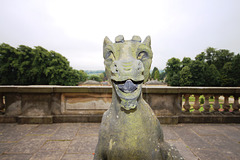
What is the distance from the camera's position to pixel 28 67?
25672 mm

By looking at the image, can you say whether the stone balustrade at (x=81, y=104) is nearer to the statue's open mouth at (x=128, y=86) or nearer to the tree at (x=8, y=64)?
the statue's open mouth at (x=128, y=86)

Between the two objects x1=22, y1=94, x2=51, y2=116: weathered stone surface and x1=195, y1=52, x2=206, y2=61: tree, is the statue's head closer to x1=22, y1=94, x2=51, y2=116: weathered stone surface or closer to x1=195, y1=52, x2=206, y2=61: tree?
x1=22, y1=94, x2=51, y2=116: weathered stone surface

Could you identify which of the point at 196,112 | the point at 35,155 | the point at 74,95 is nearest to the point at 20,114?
the point at 74,95

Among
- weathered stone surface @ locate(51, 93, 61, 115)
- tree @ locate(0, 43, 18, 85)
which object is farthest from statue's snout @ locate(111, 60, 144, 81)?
tree @ locate(0, 43, 18, 85)

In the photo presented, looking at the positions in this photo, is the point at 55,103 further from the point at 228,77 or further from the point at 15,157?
the point at 228,77

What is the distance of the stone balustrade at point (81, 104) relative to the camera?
4.43 metres

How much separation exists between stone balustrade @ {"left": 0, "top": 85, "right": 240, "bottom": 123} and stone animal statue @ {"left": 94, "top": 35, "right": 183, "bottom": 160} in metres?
2.95

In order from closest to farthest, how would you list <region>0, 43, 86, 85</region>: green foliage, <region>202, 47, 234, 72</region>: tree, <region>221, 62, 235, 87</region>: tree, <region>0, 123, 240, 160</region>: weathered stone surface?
1. <region>0, 123, 240, 160</region>: weathered stone surface
2. <region>0, 43, 86, 85</region>: green foliage
3. <region>221, 62, 235, 87</region>: tree
4. <region>202, 47, 234, 72</region>: tree

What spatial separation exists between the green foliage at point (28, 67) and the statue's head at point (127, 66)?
2684 cm

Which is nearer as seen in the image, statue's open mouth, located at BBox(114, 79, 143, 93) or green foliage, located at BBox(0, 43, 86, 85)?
statue's open mouth, located at BBox(114, 79, 143, 93)

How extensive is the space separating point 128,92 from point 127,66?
258mm

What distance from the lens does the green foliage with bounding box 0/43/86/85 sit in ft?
80.7

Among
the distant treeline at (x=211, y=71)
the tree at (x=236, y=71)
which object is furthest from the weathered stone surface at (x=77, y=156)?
the tree at (x=236, y=71)

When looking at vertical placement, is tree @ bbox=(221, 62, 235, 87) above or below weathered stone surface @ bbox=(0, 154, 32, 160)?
above
